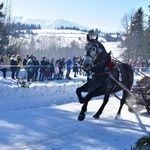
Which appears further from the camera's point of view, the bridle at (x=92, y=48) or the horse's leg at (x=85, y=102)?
the horse's leg at (x=85, y=102)

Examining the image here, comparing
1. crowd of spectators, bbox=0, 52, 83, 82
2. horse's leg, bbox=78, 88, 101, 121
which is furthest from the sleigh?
crowd of spectators, bbox=0, 52, 83, 82

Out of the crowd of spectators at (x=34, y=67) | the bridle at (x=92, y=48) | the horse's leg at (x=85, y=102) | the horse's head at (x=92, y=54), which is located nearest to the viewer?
the horse's head at (x=92, y=54)

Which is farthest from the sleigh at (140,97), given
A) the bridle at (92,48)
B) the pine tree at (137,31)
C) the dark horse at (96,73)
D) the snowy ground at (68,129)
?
the pine tree at (137,31)

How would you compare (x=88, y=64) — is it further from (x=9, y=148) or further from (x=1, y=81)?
(x=1, y=81)

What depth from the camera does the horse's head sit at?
8.59m

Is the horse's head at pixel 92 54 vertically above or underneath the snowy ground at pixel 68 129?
above

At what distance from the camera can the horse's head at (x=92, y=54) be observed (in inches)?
338

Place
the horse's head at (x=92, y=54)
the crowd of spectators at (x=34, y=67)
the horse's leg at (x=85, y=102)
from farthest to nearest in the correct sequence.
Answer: the crowd of spectators at (x=34, y=67), the horse's leg at (x=85, y=102), the horse's head at (x=92, y=54)

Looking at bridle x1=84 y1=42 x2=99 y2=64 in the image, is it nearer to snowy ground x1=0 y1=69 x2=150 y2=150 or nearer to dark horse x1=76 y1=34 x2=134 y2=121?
dark horse x1=76 y1=34 x2=134 y2=121

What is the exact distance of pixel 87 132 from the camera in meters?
8.20

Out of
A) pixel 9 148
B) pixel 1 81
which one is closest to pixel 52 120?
pixel 9 148

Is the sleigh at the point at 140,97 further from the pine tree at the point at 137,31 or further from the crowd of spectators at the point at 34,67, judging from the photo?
the pine tree at the point at 137,31

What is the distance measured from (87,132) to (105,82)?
6.01 feet

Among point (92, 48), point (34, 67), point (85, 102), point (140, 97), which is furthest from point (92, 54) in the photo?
point (34, 67)
